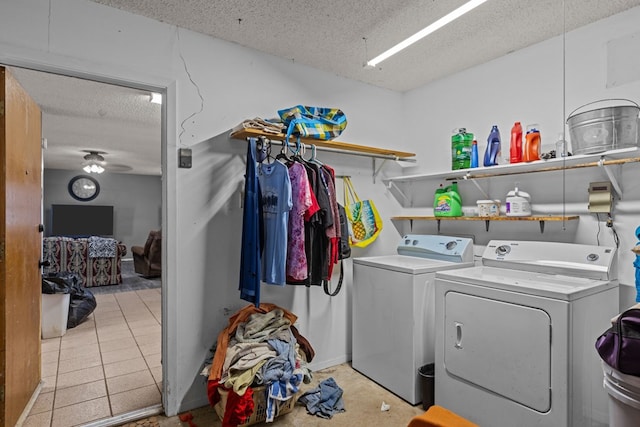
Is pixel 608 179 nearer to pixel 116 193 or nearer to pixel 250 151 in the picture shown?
pixel 250 151

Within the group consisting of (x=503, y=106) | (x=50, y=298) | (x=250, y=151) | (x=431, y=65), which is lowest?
(x=50, y=298)

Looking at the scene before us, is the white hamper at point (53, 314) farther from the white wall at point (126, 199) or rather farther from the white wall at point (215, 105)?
the white wall at point (126, 199)

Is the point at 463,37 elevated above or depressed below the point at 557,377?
above

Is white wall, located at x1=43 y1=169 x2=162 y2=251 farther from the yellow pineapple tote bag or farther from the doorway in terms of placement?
the yellow pineapple tote bag

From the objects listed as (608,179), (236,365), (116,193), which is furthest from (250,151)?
(116,193)

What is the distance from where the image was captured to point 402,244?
3.05 meters

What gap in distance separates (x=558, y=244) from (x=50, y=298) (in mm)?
4441

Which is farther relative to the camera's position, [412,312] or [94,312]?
[94,312]

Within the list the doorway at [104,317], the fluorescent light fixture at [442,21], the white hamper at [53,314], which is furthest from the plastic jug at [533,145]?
the white hamper at [53,314]

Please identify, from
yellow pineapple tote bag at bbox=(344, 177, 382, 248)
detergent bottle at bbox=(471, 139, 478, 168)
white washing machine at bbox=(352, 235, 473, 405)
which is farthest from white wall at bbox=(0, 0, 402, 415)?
detergent bottle at bbox=(471, 139, 478, 168)

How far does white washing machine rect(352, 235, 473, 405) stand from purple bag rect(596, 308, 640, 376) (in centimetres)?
118

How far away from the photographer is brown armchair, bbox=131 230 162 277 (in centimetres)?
618

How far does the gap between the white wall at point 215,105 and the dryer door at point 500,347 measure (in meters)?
0.80

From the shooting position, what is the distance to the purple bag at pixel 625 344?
1055 mm
